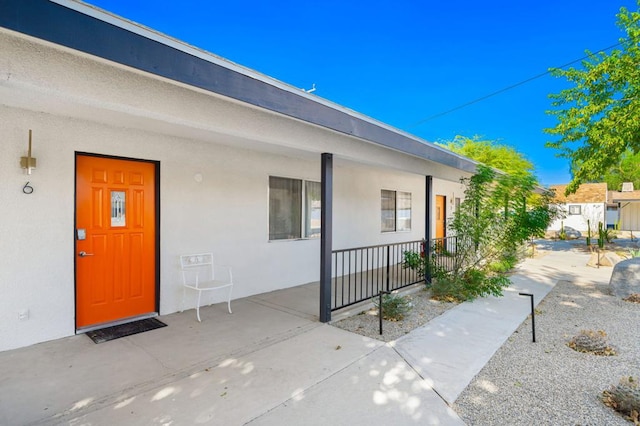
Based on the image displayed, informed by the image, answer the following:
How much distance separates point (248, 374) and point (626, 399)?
3.04m

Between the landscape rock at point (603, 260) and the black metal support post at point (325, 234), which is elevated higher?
the black metal support post at point (325, 234)

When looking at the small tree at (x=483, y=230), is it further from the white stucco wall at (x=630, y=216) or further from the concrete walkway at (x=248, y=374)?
the white stucco wall at (x=630, y=216)

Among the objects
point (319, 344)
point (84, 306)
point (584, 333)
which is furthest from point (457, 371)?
point (84, 306)

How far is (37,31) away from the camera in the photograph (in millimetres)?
1861

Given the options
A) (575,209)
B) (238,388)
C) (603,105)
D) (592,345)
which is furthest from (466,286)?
(575,209)

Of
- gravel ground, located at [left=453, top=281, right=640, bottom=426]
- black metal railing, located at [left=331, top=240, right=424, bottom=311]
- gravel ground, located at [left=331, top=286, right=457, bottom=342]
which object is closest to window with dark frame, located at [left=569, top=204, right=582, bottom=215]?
black metal railing, located at [left=331, top=240, right=424, bottom=311]

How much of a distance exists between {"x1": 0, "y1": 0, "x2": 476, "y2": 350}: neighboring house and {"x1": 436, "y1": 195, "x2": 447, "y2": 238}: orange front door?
5119 mm

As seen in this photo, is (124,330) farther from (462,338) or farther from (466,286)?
(466,286)

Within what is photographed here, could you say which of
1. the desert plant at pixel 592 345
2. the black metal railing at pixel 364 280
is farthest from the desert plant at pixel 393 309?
the desert plant at pixel 592 345

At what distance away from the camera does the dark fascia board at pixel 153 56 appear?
1.86 meters

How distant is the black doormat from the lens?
384 centimetres

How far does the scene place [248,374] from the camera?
122 inches

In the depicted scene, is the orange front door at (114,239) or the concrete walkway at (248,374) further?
the orange front door at (114,239)

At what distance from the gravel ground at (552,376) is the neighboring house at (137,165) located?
86.5 inches
